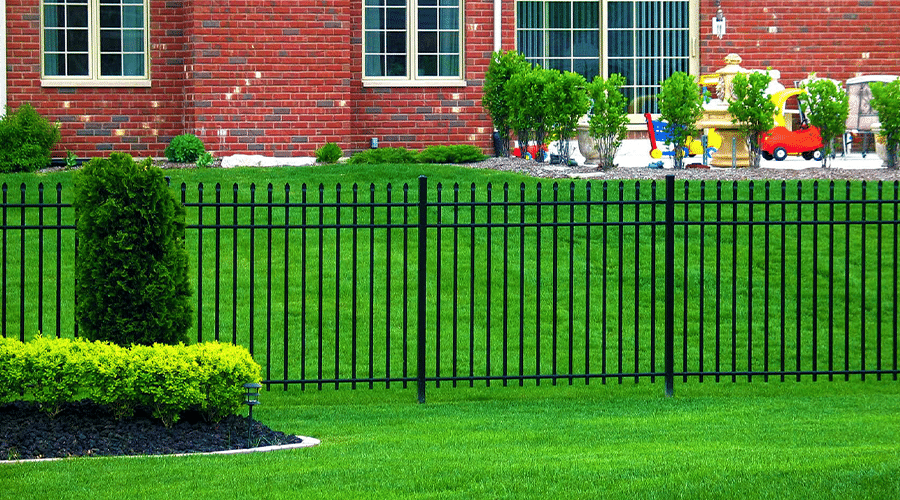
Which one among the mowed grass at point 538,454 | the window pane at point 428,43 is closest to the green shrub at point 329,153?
the window pane at point 428,43

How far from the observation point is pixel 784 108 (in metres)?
19.4

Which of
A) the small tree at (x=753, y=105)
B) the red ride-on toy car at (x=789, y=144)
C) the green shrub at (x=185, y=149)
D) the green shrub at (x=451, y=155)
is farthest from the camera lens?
the red ride-on toy car at (x=789, y=144)

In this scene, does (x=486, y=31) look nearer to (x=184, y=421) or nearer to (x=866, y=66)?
(x=866, y=66)

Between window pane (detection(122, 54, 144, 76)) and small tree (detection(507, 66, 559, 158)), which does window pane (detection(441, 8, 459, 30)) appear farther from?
window pane (detection(122, 54, 144, 76))

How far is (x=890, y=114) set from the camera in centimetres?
1511

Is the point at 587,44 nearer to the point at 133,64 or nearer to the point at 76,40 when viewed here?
the point at 133,64

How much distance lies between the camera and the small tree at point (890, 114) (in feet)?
49.5

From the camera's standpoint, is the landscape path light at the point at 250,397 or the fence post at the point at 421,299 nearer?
the landscape path light at the point at 250,397

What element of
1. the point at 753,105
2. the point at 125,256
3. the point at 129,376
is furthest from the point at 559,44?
the point at 129,376

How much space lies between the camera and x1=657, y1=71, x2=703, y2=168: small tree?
15461mm

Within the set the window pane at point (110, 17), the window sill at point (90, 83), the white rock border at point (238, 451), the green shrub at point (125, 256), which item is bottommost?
the white rock border at point (238, 451)

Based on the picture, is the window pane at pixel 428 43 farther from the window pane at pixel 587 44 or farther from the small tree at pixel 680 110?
the small tree at pixel 680 110

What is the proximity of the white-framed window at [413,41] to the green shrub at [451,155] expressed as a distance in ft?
9.79

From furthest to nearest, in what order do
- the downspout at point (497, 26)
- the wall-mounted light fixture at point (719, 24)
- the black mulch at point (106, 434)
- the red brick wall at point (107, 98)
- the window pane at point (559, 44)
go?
the window pane at point (559, 44) → the wall-mounted light fixture at point (719, 24) → the downspout at point (497, 26) → the red brick wall at point (107, 98) → the black mulch at point (106, 434)
